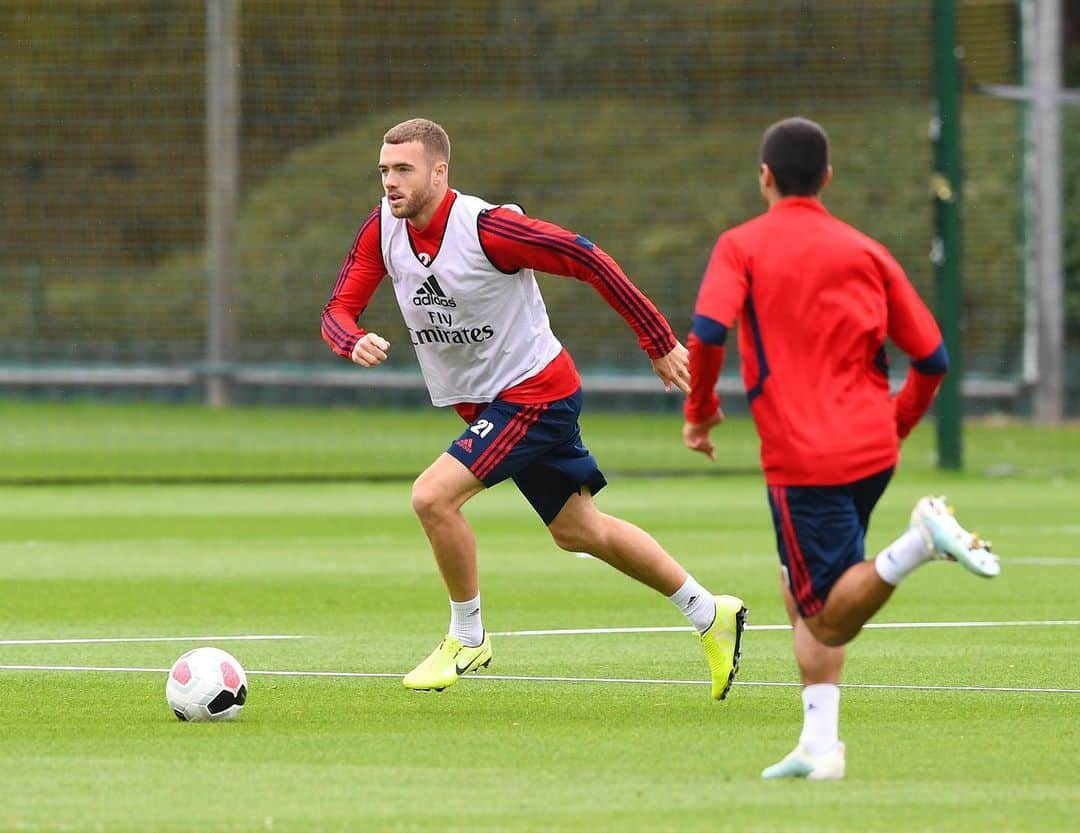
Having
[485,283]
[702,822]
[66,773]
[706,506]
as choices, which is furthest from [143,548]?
[702,822]

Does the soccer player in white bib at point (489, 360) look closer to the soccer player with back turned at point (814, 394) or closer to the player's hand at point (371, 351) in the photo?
the player's hand at point (371, 351)

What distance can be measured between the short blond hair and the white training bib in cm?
22

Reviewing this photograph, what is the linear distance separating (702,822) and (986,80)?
86.8ft

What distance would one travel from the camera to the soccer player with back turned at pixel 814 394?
7125mm

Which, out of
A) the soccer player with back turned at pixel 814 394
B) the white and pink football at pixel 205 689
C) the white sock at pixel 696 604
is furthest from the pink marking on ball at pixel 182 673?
the soccer player with back turned at pixel 814 394

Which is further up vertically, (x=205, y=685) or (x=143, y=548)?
(x=205, y=685)

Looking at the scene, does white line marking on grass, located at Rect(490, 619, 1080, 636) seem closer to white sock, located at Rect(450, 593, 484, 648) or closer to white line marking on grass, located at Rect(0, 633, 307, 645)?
white line marking on grass, located at Rect(0, 633, 307, 645)

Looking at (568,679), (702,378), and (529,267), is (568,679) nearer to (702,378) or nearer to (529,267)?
(529,267)

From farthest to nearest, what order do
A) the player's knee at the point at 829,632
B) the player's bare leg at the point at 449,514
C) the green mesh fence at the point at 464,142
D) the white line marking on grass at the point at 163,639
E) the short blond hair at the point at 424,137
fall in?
the green mesh fence at the point at 464,142
the white line marking on grass at the point at 163,639
the short blond hair at the point at 424,137
the player's bare leg at the point at 449,514
the player's knee at the point at 829,632

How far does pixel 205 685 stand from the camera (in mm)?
8438

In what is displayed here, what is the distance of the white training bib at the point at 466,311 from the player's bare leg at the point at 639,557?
0.60m

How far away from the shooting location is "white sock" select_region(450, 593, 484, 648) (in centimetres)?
954

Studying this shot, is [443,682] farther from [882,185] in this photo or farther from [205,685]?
[882,185]

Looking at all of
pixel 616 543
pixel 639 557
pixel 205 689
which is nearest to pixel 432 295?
pixel 616 543
